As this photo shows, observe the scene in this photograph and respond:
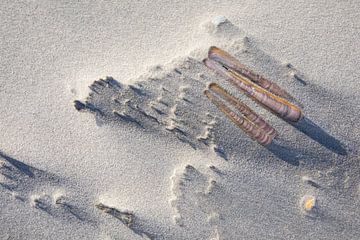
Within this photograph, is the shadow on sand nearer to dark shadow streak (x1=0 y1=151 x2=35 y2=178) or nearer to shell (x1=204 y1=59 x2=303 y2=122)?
shell (x1=204 y1=59 x2=303 y2=122)

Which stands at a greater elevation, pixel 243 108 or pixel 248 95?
pixel 248 95

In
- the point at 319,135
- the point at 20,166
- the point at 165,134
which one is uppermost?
the point at 319,135

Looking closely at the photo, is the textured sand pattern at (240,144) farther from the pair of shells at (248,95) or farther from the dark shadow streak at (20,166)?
the dark shadow streak at (20,166)

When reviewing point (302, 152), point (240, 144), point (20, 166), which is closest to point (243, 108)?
point (240, 144)

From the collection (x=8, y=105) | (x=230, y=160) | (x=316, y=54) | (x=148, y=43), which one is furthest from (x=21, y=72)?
(x=316, y=54)

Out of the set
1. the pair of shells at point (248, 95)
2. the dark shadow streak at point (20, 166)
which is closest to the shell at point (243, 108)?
the pair of shells at point (248, 95)

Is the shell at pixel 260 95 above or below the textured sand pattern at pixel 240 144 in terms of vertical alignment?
above

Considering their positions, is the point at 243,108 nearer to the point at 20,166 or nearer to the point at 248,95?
the point at 248,95

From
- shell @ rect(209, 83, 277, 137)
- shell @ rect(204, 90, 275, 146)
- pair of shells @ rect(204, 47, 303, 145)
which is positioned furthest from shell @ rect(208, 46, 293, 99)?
shell @ rect(204, 90, 275, 146)
